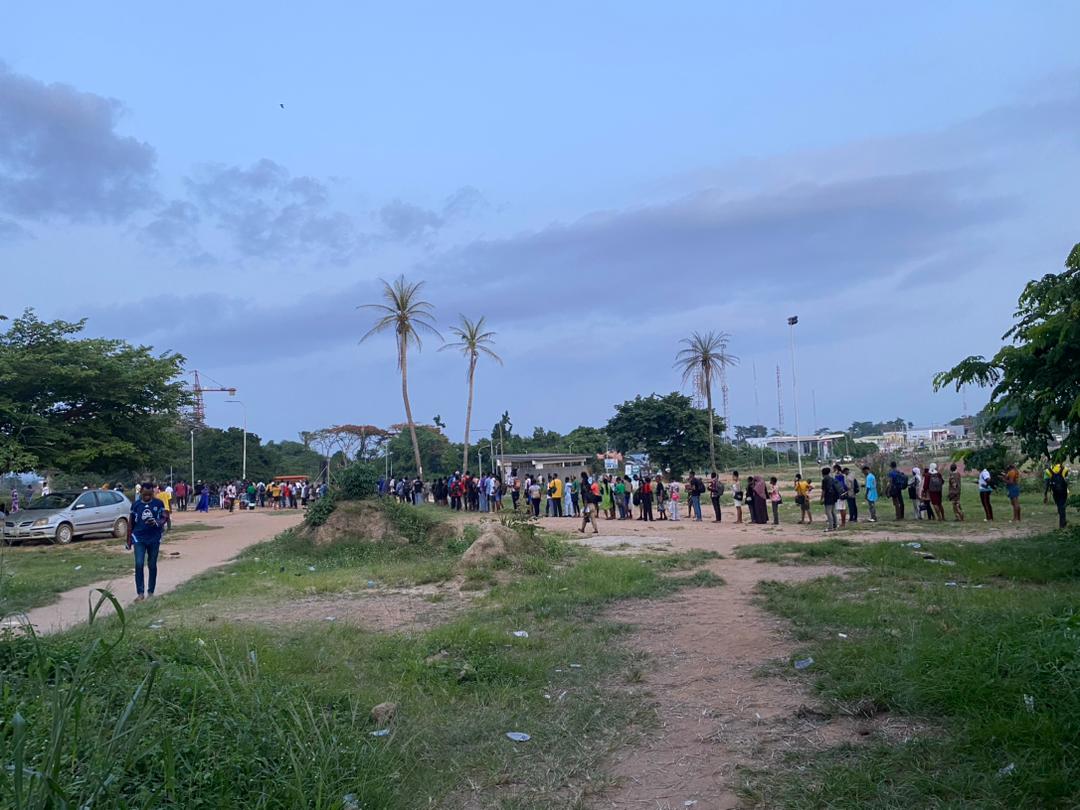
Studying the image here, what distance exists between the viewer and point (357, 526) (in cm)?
1748

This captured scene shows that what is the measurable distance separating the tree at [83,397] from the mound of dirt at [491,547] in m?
12.9

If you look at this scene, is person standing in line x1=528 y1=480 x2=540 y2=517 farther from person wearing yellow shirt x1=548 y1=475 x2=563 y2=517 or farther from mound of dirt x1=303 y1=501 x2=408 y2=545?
mound of dirt x1=303 y1=501 x2=408 y2=545

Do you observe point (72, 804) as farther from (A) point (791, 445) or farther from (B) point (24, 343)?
(A) point (791, 445)

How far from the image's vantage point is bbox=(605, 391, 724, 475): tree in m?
47.0

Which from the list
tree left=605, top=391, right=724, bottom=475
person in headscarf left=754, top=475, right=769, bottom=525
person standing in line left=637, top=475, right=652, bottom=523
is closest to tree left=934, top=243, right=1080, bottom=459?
person in headscarf left=754, top=475, right=769, bottom=525

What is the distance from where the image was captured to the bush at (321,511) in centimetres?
1775

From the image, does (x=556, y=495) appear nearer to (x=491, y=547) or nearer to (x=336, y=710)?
(x=491, y=547)

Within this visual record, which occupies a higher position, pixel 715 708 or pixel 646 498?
pixel 646 498

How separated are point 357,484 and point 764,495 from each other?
1086 cm

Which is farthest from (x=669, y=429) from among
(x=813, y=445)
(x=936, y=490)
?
(x=813, y=445)

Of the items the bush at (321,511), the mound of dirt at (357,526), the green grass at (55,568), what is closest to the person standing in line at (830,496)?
the mound of dirt at (357,526)

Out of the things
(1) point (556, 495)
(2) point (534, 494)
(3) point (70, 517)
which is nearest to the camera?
(3) point (70, 517)

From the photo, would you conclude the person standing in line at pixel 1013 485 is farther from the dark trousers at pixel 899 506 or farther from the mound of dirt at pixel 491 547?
the mound of dirt at pixel 491 547

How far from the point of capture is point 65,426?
21.9m
